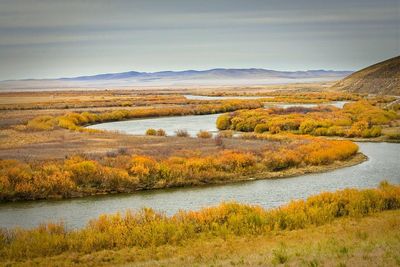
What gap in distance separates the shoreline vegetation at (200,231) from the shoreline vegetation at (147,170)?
8.61m

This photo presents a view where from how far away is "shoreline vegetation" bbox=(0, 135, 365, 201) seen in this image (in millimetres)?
27016

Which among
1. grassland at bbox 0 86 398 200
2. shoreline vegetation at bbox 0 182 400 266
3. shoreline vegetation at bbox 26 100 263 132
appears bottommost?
shoreline vegetation at bbox 26 100 263 132

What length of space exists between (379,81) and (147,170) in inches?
4831

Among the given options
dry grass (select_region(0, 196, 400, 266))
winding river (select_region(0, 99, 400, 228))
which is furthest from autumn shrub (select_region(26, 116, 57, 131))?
dry grass (select_region(0, 196, 400, 266))

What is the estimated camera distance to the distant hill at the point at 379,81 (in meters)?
129

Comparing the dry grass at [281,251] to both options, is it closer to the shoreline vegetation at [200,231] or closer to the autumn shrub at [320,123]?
the shoreline vegetation at [200,231]

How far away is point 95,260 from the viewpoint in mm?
15359

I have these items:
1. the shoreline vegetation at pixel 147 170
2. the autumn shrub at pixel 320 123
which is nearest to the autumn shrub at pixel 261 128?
the autumn shrub at pixel 320 123

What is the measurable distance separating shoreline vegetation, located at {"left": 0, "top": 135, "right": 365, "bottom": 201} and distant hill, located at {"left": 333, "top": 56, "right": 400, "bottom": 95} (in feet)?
316

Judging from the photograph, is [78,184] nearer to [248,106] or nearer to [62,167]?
[62,167]

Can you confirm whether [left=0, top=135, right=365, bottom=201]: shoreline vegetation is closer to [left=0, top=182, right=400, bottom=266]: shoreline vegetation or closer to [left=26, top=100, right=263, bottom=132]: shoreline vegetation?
[left=0, top=182, right=400, bottom=266]: shoreline vegetation

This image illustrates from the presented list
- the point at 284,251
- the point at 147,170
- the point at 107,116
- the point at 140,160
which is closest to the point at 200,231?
the point at 284,251

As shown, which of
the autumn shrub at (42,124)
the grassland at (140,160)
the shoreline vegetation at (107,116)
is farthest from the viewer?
the shoreline vegetation at (107,116)

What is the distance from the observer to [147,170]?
2942cm
